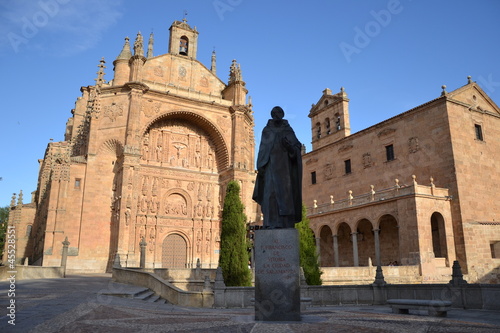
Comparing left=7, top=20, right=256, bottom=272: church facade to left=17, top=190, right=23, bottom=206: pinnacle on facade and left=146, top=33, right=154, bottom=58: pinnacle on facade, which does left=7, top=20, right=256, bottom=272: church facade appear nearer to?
left=146, top=33, right=154, bottom=58: pinnacle on facade

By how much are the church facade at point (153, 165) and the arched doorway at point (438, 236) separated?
13798 mm

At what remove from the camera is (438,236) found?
25.4 meters

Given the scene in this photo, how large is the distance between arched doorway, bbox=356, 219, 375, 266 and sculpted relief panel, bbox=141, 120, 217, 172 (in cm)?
1311

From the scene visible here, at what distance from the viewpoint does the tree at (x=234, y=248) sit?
17938mm

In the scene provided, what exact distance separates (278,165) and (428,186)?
2015cm

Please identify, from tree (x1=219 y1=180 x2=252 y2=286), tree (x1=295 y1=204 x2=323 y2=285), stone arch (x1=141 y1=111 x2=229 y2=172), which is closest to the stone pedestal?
tree (x1=295 y1=204 x2=323 y2=285)

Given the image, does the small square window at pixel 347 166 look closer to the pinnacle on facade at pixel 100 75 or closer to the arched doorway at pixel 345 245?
the arched doorway at pixel 345 245

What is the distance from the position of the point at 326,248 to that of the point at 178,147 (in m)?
15.1

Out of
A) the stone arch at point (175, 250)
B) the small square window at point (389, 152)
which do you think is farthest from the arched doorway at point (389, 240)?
the stone arch at point (175, 250)

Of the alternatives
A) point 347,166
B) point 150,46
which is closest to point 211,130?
point 150,46

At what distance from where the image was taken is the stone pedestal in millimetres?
6578

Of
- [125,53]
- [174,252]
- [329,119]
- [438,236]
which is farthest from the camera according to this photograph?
[329,119]

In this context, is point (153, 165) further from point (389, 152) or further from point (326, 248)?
point (389, 152)

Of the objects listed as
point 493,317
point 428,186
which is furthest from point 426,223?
point 493,317
